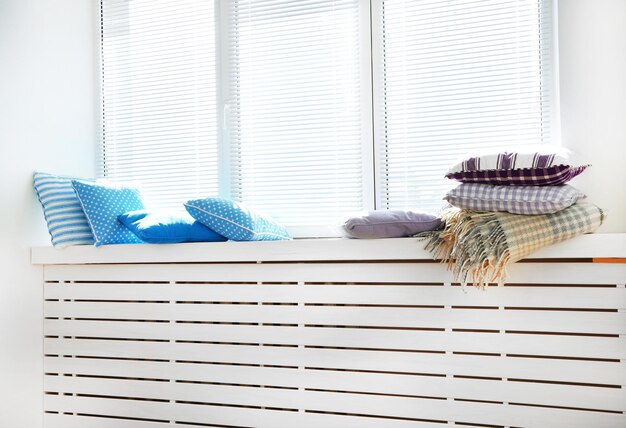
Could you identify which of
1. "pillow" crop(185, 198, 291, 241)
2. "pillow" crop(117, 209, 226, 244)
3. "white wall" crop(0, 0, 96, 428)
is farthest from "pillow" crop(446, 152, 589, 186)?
"white wall" crop(0, 0, 96, 428)

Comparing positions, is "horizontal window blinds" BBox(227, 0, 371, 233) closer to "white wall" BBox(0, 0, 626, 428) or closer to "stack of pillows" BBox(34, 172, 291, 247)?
"stack of pillows" BBox(34, 172, 291, 247)

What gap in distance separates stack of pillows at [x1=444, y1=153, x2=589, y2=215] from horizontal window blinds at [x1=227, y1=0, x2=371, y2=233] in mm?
711

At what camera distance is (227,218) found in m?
2.33

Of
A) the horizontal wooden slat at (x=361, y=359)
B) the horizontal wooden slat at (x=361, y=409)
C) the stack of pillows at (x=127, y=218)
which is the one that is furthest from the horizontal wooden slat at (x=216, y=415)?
the stack of pillows at (x=127, y=218)

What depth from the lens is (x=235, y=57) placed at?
9.38 ft

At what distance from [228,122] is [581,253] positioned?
1590 mm

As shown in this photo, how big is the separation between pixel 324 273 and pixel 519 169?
28.7 inches

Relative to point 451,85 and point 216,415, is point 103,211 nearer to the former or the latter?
point 216,415

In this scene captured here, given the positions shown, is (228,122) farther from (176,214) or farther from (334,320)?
(334,320)

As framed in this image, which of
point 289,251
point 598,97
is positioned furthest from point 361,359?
point 598,97

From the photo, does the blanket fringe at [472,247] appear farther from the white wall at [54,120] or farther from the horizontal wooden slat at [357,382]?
the white wall at [54,120]

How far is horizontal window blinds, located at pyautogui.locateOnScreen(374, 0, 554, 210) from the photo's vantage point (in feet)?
8.12

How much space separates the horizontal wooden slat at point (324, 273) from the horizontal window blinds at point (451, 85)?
54 cm

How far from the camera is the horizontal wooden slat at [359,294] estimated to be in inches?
76.8
